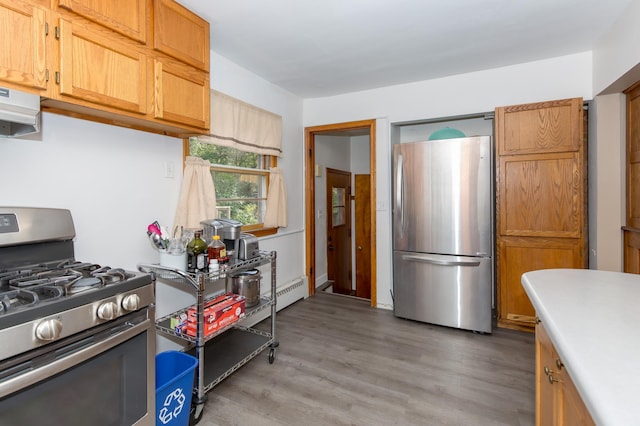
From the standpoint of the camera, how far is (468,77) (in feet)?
10.6

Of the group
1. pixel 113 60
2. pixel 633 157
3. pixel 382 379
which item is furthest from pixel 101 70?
pixel 633 157

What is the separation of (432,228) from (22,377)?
2.94 m

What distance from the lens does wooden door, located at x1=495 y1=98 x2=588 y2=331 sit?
2.76 m

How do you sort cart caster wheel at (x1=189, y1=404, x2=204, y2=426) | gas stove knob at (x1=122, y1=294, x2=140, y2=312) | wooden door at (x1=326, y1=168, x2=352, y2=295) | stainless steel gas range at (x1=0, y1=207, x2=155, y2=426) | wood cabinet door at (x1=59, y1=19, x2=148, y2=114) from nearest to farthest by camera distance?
1. stainless steel gas range at (x1=0, y1=207, x2=155, y2=426)
2. gas stove knob at (x1=122, y1=294, x2=140, y2=312)
3. wood cabinet door at (x1=59, y1=19, x2=148, y2=114)
4. cart caster wheel at (x1=189, y1=404, x2=204, y2=426)
5. wooden door at (x1=326, y1=168, x2=352, y2=295)

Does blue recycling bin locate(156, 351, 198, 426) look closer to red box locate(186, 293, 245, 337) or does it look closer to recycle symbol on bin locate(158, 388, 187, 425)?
recycle symbol on bin locate(158, 388, 187, 425)

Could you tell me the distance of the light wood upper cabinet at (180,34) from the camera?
6.16 feet

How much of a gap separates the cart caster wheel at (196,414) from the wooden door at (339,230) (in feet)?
9.78

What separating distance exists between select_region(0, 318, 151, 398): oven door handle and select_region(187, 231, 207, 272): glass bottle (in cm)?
62

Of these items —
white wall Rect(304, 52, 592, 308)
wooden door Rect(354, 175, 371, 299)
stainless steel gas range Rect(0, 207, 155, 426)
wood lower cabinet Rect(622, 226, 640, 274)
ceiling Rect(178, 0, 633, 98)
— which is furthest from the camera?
wooden door Rect(354, 175, 371, 299)

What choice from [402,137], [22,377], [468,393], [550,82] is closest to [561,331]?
[468,393]

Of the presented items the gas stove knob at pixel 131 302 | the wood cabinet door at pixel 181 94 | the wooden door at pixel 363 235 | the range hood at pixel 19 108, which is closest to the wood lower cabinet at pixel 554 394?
the gas stove knob at pixel 131 302

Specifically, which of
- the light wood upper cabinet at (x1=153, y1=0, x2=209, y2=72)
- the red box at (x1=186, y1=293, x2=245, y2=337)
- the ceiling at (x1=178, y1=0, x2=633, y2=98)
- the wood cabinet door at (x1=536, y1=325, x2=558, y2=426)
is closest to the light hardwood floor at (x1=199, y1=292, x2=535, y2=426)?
the red box at (x1=186, y1=293, x2=245, y2=337)

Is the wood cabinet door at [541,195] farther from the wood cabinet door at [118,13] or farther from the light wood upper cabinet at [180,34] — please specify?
the wood cabinet door at [118,13]

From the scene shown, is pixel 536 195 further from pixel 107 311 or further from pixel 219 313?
pixel 107 311
